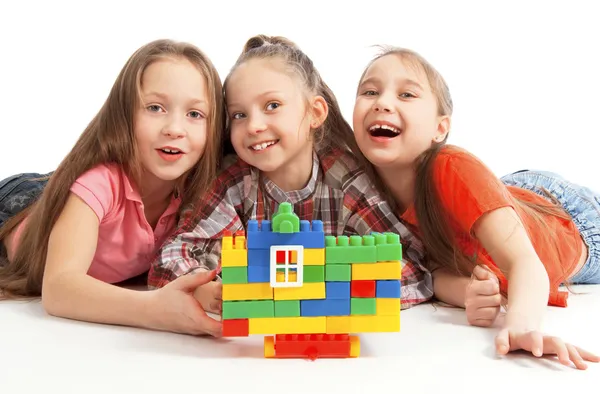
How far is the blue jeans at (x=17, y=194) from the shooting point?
197cm

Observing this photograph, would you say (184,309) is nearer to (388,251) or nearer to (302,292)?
(302,292)

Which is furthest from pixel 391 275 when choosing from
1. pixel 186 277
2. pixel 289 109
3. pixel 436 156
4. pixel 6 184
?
pixel 6 184

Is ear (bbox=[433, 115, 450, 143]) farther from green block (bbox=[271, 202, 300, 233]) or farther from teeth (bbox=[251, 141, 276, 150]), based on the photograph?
green block (bbox=[271, 202, 300, 233])

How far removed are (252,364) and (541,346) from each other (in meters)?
0.51

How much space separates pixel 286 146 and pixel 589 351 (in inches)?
32.0

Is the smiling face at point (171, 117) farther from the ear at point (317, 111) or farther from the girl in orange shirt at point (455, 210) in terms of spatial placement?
the girl in orange shirt at point (455, 210)

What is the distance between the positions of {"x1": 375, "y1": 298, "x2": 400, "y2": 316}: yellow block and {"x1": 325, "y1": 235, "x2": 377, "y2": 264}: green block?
3.0 inches

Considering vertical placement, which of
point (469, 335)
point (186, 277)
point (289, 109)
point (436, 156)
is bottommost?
point (469, 335)

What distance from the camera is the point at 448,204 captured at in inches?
62.1

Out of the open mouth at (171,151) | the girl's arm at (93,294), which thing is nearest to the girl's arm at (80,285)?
the girl's arm at (93,294)

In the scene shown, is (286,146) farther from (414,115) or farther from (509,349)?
(509,349)

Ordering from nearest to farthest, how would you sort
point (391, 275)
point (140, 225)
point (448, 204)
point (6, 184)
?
1. point (391, 275)
2. point (448, 204)
3. point (140, 225)
4. point (6, 184)

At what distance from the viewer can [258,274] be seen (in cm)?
118

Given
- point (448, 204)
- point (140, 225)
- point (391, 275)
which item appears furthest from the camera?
point (140, 225)
